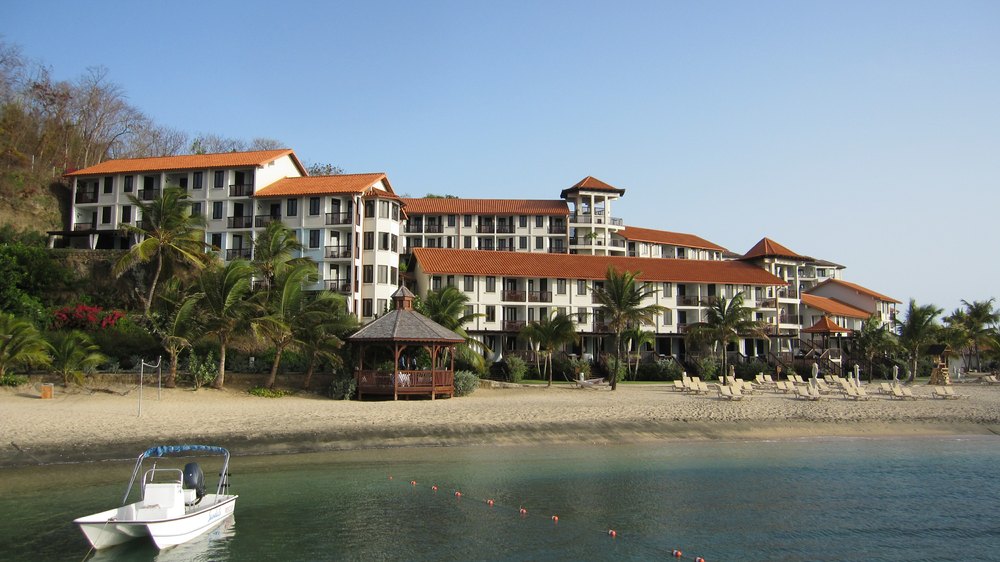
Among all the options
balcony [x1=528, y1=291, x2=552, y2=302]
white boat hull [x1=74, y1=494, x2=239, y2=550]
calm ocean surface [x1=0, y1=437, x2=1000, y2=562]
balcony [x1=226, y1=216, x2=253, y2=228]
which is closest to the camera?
white boat hull [x1=74, y1=494, x2=239, y2=550]

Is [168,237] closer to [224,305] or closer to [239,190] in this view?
[239,190]

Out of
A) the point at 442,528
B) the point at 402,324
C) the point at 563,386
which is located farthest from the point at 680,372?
the point at 442,528

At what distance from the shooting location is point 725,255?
334 feet

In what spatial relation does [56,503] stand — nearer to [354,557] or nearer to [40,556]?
[40,556]

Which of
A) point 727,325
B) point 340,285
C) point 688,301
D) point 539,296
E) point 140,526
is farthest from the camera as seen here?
point 688,301

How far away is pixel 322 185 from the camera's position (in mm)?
51344

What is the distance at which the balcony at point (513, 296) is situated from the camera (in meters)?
52.8

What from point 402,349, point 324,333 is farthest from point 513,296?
point 324,333

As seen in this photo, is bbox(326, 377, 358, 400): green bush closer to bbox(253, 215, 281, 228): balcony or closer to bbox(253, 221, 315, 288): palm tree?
bbox(253, 221, 315, 288): palm tree

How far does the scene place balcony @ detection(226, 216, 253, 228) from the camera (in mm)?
51312

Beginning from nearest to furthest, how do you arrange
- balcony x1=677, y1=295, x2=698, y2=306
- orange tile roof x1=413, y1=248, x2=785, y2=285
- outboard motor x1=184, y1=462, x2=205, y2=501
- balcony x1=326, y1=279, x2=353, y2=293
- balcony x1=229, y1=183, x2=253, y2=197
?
outboard motor x1=184, y1=462, x2=205, y2=501
balcony x1=326, y1=279, x2=353, y2=293
balcony x1=229, y1=183, x2=253, y2=197
orange tile roof x1=413, y1=248, x2=785, y2=285
balcony x1=677, y1=295, x2=698, y2=306

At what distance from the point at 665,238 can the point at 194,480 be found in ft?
229

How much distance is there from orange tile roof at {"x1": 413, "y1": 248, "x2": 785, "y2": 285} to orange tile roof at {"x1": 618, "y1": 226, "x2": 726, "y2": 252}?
15.9m

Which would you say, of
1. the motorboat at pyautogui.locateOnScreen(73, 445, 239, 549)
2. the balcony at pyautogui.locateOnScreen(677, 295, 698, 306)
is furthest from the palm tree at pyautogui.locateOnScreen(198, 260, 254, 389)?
the balcony at pyautogui.locateOnScreen(677, 295, 698, 306)
